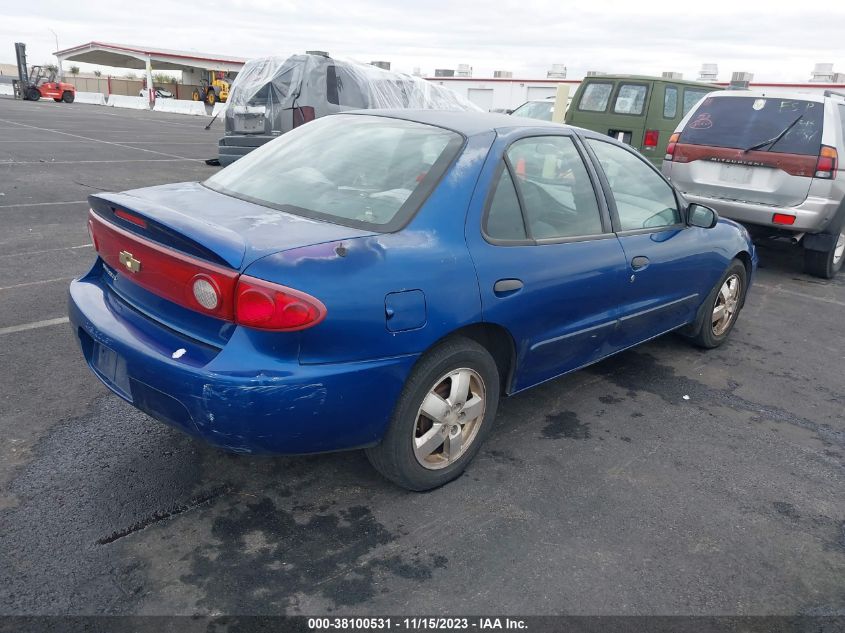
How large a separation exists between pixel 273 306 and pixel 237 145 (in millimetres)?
8732

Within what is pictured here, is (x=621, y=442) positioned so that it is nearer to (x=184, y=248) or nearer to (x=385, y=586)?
→ (x=385, y=586)

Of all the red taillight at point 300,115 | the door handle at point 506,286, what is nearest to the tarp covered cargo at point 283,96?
the red taillight at point 300,115

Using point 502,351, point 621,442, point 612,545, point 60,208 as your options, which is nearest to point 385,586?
point 612,545

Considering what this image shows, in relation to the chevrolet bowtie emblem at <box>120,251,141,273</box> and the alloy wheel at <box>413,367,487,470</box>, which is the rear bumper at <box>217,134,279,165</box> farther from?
the alloy wheel at <box>413,367,487,470</box>

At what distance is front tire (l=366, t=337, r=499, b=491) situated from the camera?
275 cm

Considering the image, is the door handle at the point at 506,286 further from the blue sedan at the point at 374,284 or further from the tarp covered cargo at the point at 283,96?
the tarp covered cargo at the point at 283,96

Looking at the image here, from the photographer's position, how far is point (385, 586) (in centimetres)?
244

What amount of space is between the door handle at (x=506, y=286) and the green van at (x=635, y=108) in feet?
28.9

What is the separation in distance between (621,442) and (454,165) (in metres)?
1.69

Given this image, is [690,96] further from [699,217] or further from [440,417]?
[440,417]

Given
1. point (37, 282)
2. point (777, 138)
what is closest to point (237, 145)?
point (37, 282)

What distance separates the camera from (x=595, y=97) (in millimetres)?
11578

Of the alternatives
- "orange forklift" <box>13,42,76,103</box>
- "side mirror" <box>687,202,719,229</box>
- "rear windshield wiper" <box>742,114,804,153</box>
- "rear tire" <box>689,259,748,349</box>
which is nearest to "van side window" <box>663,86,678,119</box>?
"rear windshield wiper" <box>742,114,804,153</box>

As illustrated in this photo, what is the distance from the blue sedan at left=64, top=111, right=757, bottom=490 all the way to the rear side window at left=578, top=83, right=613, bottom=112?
26.6 ft
